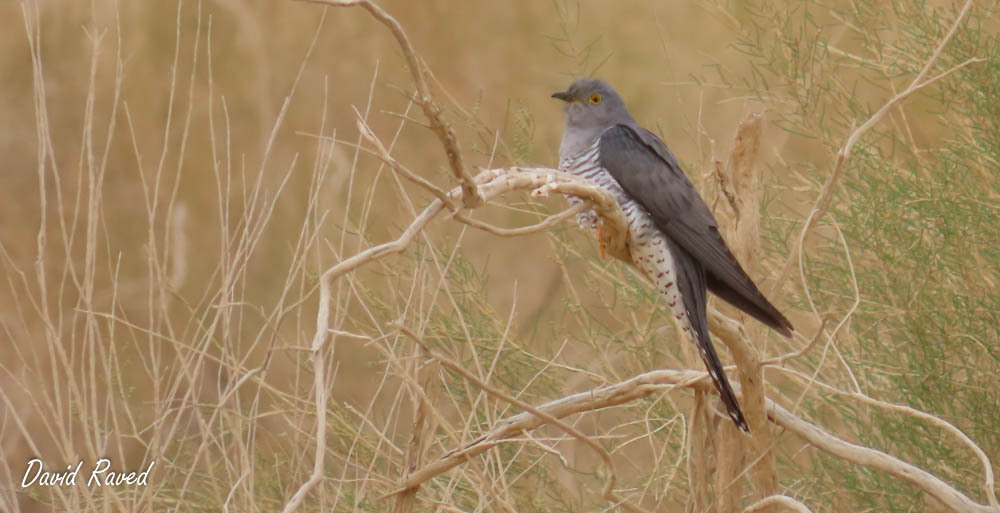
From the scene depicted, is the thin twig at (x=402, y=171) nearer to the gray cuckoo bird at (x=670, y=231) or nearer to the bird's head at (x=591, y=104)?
the gray cuckoo bird at (x=670, y=231)

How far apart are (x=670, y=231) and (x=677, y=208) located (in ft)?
0.16

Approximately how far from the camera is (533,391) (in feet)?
10.3

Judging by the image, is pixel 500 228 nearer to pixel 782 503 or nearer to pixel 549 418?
pixel 549 418

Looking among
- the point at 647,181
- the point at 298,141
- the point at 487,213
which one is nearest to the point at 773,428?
the point at 647,181

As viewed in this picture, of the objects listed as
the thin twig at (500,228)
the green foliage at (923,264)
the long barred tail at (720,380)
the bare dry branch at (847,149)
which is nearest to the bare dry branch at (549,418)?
the thin twig at (500,228)

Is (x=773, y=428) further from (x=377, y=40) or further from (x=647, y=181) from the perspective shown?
(x=377, y=40)

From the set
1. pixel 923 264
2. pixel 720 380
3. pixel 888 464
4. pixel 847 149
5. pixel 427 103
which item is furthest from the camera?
pixel 923 264

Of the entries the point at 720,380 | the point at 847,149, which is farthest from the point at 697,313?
the point at 847,149

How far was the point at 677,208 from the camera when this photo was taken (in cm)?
204

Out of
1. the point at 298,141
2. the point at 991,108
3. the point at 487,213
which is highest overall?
the point at 991,108

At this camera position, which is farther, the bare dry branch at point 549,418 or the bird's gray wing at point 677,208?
the bird's gray wing at point 677,208

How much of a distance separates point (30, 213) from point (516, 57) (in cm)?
316

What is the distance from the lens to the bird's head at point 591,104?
2.38 m

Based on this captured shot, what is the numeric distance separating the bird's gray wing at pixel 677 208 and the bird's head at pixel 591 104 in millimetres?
150
